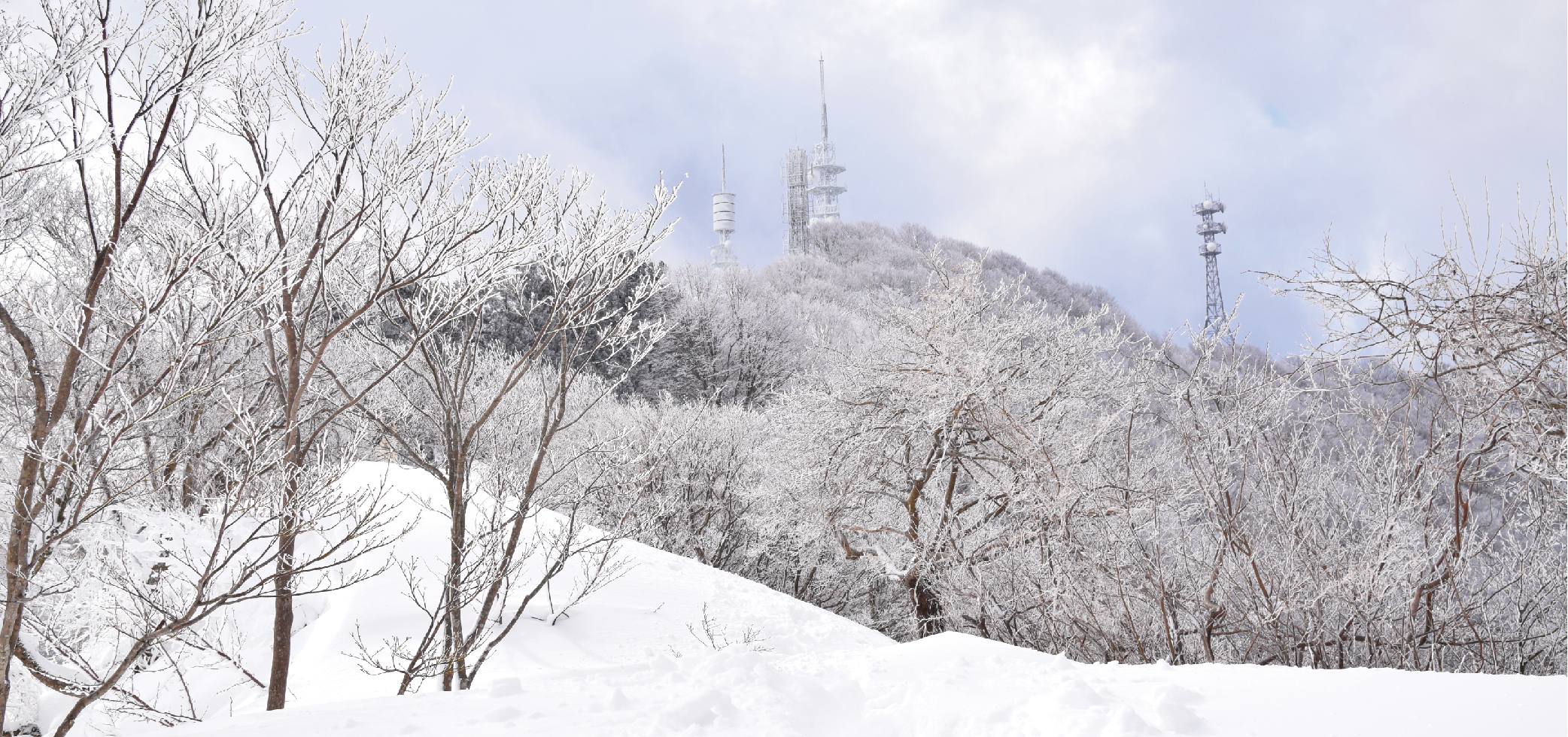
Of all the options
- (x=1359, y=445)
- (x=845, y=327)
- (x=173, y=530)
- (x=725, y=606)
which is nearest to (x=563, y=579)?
(x=725, y=606)

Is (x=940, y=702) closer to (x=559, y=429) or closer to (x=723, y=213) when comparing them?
(x=559, y=429)

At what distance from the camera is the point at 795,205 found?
55.3 meters

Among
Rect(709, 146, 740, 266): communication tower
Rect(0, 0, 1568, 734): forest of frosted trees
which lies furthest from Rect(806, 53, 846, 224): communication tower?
Rect(0, 0, 1568, 734): forest of frosted trees

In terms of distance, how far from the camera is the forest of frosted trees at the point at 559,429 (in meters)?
3.42

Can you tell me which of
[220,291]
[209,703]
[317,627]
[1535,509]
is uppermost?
[220,291]

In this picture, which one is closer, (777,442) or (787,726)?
(787,726)

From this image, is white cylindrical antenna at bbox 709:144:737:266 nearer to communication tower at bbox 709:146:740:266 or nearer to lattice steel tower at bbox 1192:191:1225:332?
communication tower at bbox 709:146:740:266

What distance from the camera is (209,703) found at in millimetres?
6535

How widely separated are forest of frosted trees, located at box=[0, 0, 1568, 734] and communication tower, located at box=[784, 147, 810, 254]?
41.9 m

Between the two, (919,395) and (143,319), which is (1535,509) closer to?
(919,395)

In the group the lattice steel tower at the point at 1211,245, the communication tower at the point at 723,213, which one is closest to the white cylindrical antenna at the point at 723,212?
the communication tower at the point at 723,213

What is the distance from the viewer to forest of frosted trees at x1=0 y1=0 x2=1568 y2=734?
342 centimetres

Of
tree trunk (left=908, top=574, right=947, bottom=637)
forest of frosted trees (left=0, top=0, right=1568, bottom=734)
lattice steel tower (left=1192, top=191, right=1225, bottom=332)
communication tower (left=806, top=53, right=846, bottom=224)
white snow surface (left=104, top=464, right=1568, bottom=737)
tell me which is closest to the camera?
white snow surface (left=104, top=464, right=1568, bottom=737)

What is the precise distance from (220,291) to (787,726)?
2.91 metres
